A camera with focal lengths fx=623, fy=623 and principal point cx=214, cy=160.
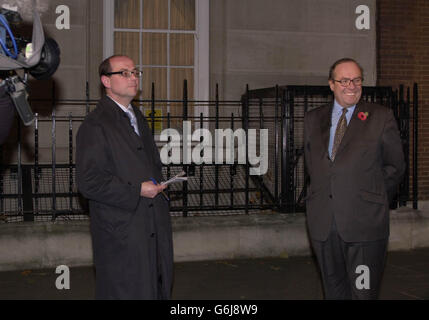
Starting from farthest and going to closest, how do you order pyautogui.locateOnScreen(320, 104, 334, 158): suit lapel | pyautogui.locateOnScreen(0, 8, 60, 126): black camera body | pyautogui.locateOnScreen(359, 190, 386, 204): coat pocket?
pyautogui.locateOnScreen(320, 104, 334, 158): suit lapel < pyautogui.locateOnScreen(359, 190, 386, 204): coat pocket < pyautogui.locateOnScreen(0, 8, 60, 126): black camera body

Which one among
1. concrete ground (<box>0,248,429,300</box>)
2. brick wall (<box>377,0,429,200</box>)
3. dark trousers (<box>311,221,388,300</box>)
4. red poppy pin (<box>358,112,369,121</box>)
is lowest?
concrete ground (<box>0,248,429,300</box>)

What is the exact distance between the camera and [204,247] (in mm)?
8562

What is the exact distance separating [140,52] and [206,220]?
345 centimetres

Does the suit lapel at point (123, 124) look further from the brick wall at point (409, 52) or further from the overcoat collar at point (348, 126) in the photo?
the brick wall at point (409, 52)

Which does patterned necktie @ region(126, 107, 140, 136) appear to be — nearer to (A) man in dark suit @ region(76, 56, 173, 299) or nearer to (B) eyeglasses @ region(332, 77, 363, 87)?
(A) man in dark suit @ region(76, 56, 173, 299)

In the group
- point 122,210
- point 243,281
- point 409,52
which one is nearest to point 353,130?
point 122,210

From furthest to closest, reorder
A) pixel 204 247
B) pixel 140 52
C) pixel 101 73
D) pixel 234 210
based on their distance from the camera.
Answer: pixel 140 52, pixel 234 210, pixel 204 247, pixel 101 73

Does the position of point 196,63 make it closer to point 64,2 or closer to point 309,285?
point 64,2

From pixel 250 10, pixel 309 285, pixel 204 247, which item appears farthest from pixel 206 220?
pixel 250 10

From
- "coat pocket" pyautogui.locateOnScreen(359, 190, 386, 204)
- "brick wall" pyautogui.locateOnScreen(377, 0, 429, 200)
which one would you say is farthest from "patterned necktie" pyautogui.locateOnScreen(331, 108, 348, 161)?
"brick wall" pyautogui.locateOnScreen(377, 0, 429, 200)

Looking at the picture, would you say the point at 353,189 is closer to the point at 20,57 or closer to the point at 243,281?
the point at 20,57

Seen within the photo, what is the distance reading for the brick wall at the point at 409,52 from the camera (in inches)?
421

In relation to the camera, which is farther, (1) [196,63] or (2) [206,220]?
(1) [196,63]

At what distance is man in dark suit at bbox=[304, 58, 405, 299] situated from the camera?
4.48 meters
